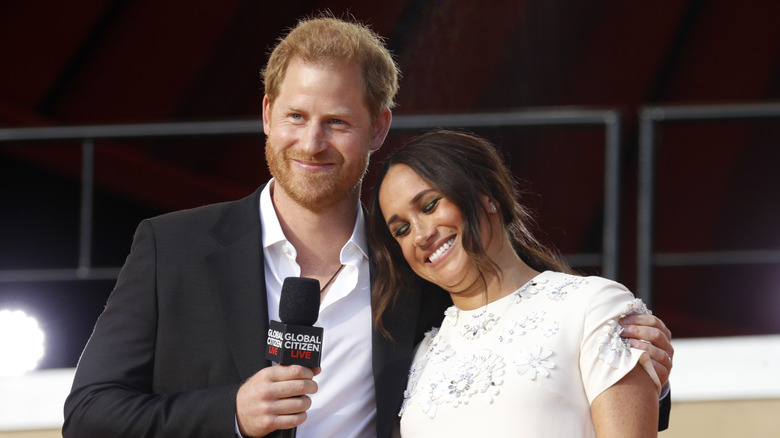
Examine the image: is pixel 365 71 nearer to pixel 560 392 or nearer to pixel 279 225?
pixel 279 225

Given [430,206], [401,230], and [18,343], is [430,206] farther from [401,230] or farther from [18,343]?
[18,343]

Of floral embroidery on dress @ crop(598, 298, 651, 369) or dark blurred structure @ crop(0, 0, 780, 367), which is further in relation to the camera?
dark blurred structure @ crop(0, 0, 780, 367)

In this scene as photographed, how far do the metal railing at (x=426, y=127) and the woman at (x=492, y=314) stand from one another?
71 cm

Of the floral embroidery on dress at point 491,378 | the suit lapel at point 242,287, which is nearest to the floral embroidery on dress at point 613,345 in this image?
the floral embroidery on dress at point 491,378

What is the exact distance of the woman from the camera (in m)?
1.65

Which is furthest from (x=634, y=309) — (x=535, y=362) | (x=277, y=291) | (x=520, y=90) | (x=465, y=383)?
(x=520, y=90)

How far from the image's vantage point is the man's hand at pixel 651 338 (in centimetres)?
167

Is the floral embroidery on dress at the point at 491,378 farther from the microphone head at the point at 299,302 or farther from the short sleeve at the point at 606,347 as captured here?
the microphone head at the point at 299,302

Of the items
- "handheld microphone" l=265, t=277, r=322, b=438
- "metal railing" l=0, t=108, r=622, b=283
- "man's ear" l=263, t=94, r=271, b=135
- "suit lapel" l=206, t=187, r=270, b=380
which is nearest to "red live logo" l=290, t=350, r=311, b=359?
"handheld microphone" l=265, t=277, r=322, b=438

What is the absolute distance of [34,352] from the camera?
9.29ft

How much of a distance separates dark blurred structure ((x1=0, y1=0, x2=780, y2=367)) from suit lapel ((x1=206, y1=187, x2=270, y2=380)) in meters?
2.74

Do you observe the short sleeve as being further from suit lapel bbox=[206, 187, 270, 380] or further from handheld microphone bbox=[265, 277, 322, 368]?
suit lapel bbox=[206, 187, 270, 380]

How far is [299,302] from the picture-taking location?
4.91 feet

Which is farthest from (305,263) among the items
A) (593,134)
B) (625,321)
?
(593,134)
